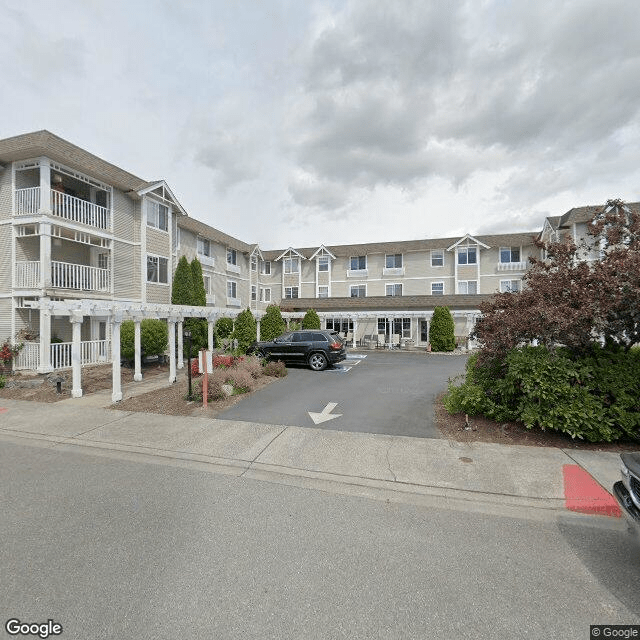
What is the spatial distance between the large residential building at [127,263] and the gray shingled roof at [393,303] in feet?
0.34

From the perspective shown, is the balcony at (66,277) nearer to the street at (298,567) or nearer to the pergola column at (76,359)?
the pergola column at (76,359)

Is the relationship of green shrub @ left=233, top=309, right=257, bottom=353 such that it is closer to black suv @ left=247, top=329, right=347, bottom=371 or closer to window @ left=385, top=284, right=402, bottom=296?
black suv @ left=247, top=329, right=347, bottom=371

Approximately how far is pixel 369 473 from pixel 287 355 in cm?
994

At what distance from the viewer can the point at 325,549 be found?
3256 millimetres

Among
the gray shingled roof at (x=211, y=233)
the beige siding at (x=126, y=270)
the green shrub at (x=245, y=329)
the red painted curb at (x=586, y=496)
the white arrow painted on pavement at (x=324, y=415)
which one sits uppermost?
the gray shingled roof at (x=211, y=233)

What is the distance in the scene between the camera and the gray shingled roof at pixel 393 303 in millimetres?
26312

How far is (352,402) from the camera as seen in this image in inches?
356

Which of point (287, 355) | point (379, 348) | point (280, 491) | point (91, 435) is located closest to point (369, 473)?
point (280, 491)

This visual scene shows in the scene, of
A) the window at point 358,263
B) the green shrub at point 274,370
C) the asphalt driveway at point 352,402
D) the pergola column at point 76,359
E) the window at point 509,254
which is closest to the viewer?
the asphalt driveway at point 352,402

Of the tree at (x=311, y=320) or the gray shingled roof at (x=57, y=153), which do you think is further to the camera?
the tree at (x=311, y=320)

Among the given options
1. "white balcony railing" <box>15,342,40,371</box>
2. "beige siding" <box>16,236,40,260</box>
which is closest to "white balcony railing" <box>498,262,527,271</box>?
"beige siding" <box>16,236,40,260</box>

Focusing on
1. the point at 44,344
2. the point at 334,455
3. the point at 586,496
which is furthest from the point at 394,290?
the point at 586,496

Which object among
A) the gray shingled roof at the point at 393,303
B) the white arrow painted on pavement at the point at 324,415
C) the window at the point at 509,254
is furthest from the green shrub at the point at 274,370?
the window at the point at 509,254

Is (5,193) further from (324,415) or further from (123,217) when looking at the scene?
(324,415)
